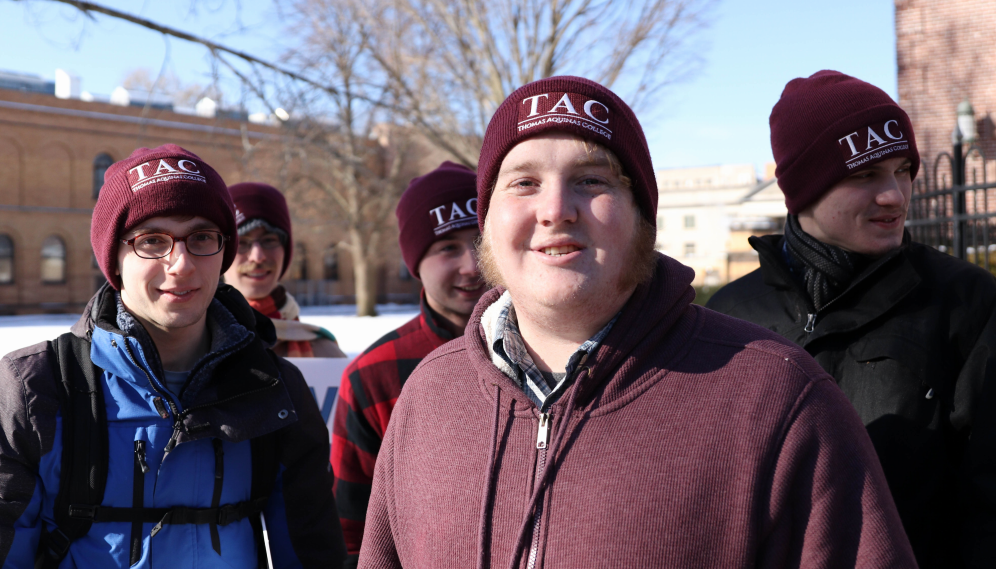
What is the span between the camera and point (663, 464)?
1562 millimetres

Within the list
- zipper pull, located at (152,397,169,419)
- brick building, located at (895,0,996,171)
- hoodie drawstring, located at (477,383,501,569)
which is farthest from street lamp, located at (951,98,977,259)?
zipper pull, located at (152,397,169,419)

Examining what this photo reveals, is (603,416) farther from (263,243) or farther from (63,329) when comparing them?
(63,329)

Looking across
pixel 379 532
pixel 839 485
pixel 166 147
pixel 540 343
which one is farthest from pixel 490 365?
pixel 166 147

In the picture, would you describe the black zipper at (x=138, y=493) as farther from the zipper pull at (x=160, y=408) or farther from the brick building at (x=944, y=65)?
the brick building at (x=944, y=65)

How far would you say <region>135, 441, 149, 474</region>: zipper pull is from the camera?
2.36m

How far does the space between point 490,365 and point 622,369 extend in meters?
0.33

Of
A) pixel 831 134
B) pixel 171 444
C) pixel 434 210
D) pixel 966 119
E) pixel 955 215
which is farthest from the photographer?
pixel 966 119

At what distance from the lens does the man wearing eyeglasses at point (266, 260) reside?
4.60 metres

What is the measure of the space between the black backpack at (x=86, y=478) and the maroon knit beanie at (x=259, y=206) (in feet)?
A: 7.04

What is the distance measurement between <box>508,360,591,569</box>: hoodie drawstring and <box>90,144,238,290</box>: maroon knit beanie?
1562 millimetres

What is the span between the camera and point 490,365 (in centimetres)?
186

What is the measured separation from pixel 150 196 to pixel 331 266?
47.1 m

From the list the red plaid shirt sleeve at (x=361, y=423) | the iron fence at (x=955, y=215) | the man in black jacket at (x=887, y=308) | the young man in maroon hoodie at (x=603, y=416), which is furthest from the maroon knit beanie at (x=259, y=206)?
the iron fence at (x=955, y=215)

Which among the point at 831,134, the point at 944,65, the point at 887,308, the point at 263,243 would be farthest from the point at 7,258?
the point at 887,308
